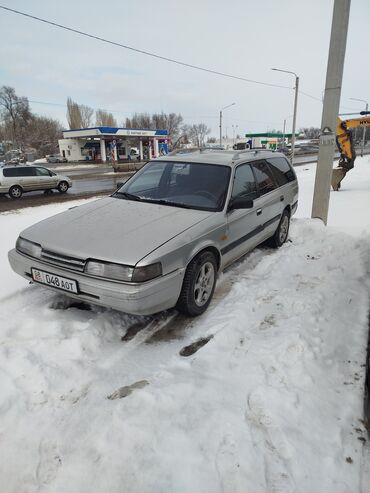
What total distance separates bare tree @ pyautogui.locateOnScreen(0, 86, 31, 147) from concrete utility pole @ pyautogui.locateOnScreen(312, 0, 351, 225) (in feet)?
240

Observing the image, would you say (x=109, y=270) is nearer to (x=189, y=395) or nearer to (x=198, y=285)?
(x=198, y=285)

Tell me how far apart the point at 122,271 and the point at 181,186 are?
173cm

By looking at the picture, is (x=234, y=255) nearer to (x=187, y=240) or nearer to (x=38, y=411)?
(x=187, y=240)

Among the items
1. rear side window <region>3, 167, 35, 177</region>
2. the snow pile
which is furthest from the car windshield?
rear side window <region>3, 167, 35, 177</region>

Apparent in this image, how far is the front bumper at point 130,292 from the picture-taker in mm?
2854

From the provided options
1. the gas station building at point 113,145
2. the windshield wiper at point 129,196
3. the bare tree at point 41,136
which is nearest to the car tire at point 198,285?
the windshield wiper at point 129,196

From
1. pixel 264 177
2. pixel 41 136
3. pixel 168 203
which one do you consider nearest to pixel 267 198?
pixel 264 177

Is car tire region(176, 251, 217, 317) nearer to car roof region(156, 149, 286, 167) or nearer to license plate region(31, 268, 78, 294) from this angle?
license plate region(31, 268, 78, 294)

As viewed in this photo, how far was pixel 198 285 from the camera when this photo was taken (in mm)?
3525

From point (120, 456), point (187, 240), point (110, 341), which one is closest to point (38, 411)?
point (120, 456)

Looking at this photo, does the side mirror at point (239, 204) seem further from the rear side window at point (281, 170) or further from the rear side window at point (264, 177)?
the rear side window at point (281, 170)

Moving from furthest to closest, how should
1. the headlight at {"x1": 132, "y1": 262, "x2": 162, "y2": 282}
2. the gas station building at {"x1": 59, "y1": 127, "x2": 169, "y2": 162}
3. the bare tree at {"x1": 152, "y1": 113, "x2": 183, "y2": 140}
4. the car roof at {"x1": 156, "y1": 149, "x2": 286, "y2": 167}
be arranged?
the bare tree at {"x1": 152, "y1": 113, "x2": 183, "y2": 140}, the gas station building at {"x1": 59, "y1": 127, "x2": 169, "y2": 162}, the car roof at {"x1": 156, "y1": 149, "x2": 286, "y2": 167}, the headlight at {"x1": 132, "y1": 262, "x2": 162, "y2": 282}

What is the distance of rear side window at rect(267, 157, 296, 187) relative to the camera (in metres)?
5.62

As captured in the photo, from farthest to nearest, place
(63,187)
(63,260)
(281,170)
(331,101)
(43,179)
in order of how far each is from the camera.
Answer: (63,187), (43,179), (331,101), (281,170), (63,260)
